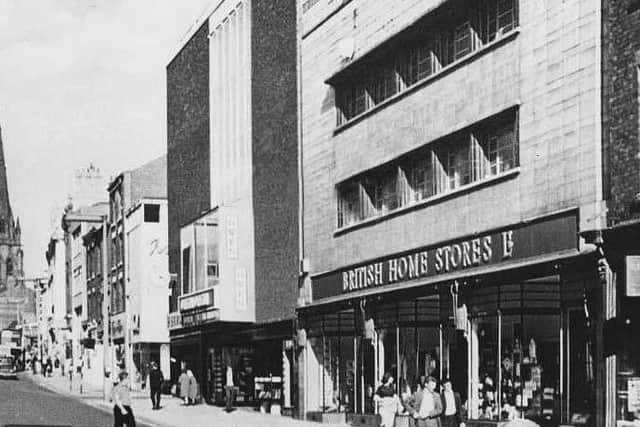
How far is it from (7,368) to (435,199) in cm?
6844

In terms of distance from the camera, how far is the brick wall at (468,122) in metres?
22.7

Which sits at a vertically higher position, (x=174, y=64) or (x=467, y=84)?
(x=174, y=64)

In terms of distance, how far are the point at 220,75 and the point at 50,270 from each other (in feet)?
273

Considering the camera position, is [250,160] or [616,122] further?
[250,160]

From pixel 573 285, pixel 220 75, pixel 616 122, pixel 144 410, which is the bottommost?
pixel 144 410

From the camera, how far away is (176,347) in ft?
198

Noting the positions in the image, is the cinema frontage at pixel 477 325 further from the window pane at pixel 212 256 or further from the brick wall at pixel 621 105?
the window pane at pixel 212 256

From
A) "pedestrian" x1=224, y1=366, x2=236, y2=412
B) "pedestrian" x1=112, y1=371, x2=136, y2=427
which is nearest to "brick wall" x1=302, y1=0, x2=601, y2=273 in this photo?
"pedestrian" x1=224, y1=366, x2=236, y2=412

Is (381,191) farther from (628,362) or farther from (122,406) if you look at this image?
(628,362)

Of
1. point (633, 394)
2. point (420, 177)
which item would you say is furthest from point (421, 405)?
point (420, 177)

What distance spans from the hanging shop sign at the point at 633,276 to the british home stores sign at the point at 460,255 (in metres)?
2.32

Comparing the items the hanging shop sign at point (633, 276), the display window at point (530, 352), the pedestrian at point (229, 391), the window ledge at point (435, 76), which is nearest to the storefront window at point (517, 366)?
the display window at point (530, 352)

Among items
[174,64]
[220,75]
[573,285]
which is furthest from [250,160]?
[573,285]

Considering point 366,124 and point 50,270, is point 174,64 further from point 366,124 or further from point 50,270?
point 50,270
